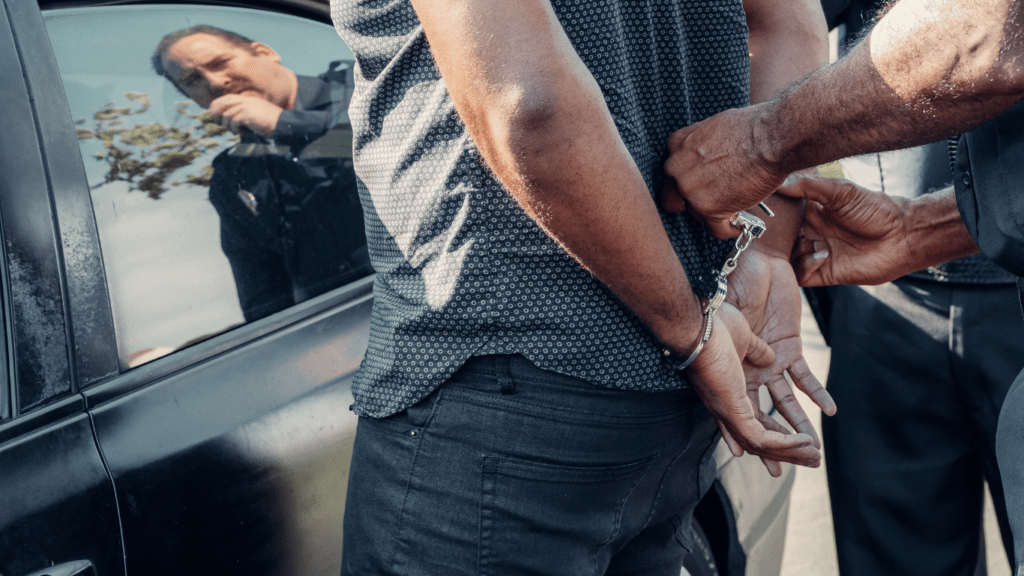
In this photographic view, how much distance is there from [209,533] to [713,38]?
1.09 meters

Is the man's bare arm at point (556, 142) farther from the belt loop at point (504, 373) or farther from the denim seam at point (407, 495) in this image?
the denim seam at point (407, 495)

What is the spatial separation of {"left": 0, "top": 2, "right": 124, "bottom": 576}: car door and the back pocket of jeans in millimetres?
602

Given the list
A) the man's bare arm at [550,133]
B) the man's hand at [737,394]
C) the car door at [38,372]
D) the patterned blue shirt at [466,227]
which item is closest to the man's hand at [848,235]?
the man's hand at [737,394]

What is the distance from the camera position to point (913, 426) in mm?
2115

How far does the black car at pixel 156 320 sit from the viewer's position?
1.17 metres

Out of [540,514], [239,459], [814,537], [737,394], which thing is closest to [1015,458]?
[737,394]

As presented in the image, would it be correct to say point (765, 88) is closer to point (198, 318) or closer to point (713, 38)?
point (713, 38)

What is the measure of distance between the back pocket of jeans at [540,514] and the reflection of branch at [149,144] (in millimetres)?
857

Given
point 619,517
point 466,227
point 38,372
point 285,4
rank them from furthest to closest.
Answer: point 285,4, point 38,372, point 619,517, point 466,227

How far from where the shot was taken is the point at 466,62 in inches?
32.9

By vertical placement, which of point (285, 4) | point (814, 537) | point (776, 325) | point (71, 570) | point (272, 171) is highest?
point (285, 4)

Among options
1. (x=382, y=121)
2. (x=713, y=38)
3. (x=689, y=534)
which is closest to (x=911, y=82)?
(x=713, y=38)

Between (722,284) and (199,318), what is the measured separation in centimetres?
92

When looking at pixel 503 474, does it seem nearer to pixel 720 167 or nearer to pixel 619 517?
pixel 619 517
